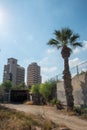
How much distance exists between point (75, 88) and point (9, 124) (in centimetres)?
1445

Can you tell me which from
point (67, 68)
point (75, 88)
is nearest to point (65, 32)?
point (67, 68)

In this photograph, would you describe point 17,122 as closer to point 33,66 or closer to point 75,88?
point 75,88

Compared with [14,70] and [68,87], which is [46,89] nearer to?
[68,87]

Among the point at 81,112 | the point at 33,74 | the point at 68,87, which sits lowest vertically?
the point at 81,112

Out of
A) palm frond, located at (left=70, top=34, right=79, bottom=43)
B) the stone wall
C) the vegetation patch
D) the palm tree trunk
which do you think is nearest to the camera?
the vegetation patch

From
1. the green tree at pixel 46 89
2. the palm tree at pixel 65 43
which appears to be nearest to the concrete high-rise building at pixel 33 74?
the green tree at pixel 46 89

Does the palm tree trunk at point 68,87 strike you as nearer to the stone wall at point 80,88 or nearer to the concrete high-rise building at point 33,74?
the stone wall at point 80,88

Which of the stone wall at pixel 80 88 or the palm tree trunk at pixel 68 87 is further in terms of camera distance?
the palm tree trunk at pixel 68 87

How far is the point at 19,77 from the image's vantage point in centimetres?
12938

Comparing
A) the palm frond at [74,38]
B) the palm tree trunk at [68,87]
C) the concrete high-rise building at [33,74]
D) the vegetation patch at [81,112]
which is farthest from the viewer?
the concrete high-rise building at [33,74]

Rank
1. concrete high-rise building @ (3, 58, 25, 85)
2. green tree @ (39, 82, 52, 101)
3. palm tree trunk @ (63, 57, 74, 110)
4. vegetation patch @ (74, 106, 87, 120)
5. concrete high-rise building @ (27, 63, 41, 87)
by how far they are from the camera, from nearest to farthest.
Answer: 1. vegetation patch @ (74, 106, 87, 120)
2. palm tree trunk @ (63, 57, 74, 110)
3. green tree @ (39, 82, 52, 101)
4. concrete high-rise building @ (3, 58, 25, 85)
5. concrete high-rise building @ (27, 63, 41, 87)

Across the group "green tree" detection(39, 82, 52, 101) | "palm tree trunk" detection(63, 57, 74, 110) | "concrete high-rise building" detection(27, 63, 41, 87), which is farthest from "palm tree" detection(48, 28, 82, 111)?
"concrete high-rise building" detection(27, 63, 41, 87)

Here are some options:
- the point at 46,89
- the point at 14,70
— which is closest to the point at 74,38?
the point at 46,89

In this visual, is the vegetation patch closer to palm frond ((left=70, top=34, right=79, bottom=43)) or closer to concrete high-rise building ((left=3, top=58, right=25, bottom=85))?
palm frond ((left=70, top=34, right=79, bottom=43))
